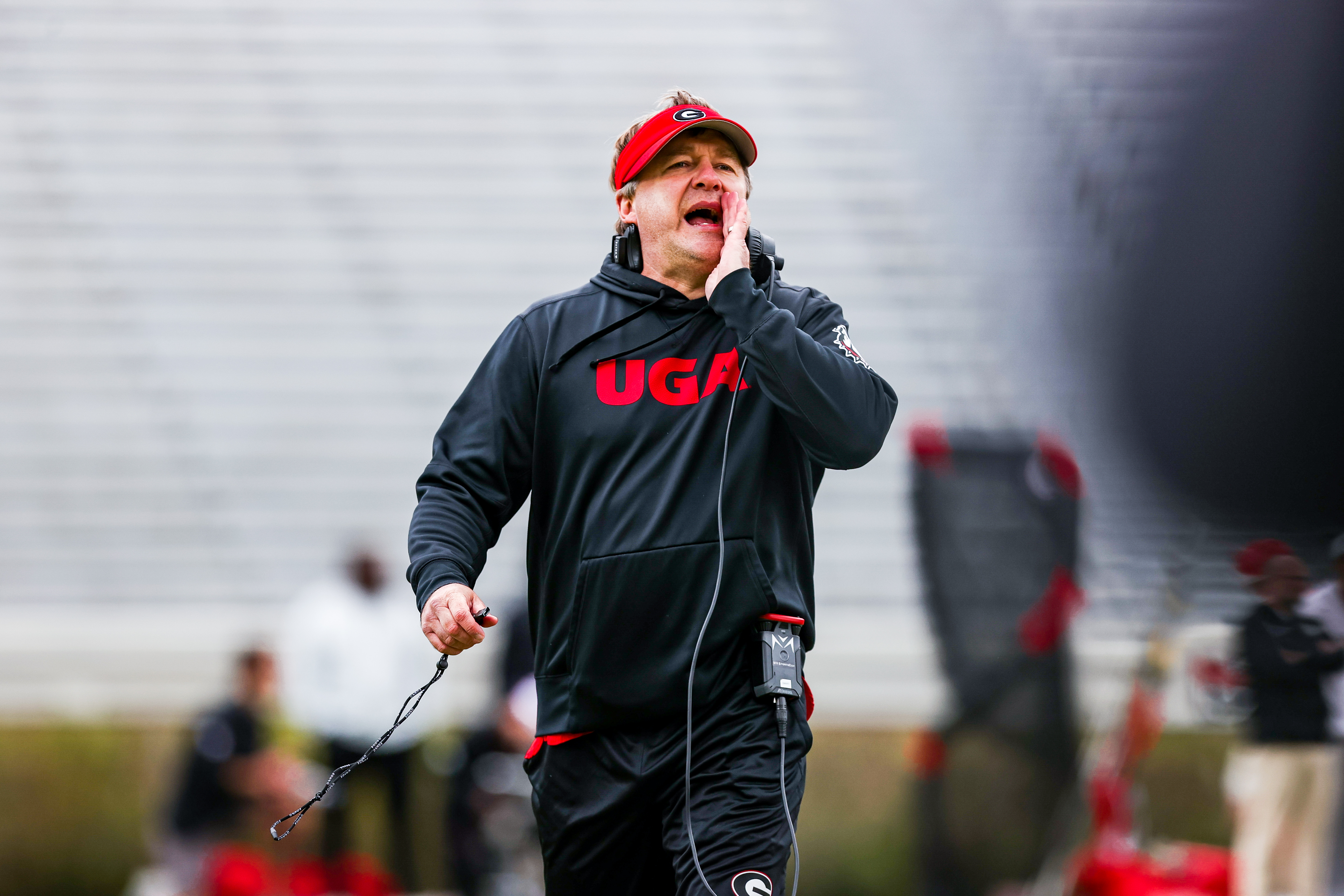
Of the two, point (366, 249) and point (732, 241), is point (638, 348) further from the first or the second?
point (366, 249)

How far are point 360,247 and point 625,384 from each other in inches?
291

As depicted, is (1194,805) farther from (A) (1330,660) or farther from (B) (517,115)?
(B) (517,115)

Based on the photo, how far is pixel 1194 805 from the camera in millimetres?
5871

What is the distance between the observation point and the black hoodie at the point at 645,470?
237 cm

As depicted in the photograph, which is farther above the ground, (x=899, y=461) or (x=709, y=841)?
(x=899, y=461)

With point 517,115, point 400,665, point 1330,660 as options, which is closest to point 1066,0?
point 517,115

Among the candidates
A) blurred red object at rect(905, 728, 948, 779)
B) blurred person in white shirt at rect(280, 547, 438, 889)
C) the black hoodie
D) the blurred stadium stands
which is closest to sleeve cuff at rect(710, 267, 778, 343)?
the black hoodie

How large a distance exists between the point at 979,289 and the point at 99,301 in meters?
5.79

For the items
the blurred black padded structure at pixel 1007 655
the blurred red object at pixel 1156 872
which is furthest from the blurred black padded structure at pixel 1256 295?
the blurred red object at pixel 1156 872

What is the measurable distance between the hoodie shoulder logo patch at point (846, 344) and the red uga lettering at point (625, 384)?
13.9 inches

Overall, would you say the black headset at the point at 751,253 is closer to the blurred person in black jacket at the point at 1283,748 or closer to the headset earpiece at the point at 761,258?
the headset earpiece at the point at 761,258

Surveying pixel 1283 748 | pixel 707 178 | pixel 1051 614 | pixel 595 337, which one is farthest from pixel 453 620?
pixel 1051 614

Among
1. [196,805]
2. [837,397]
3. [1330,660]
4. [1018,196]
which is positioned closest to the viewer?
[837,397]

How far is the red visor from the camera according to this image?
8.22ft
